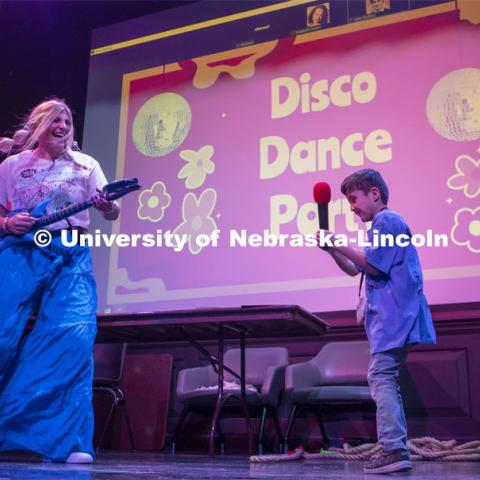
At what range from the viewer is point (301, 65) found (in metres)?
4.85

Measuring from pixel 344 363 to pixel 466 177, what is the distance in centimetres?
142

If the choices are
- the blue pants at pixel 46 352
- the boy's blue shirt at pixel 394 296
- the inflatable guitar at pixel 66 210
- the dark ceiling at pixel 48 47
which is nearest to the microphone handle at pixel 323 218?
the boy's blue shirt at pixel 394 296

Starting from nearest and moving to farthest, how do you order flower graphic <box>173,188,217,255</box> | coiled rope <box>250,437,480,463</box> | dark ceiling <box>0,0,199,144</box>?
coiled rope <box>250,437,480,463</box> → flower graphic <box>173,188,217,255</box> → dark ceiling <box>0,0,199,144</box>

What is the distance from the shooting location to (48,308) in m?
2.50

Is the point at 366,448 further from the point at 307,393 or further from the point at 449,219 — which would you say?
the point at 449,219

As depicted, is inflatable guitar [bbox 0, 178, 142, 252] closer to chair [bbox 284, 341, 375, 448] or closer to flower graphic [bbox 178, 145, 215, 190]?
chair [bbox 284, 341, 375, 448]

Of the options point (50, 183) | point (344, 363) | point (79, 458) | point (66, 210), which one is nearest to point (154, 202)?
point (344, 363)

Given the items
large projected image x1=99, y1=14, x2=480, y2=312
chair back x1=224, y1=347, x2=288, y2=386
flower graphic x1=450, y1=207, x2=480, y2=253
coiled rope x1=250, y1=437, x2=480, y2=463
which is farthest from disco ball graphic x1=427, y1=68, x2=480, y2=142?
coiled rope x1=250, y1=437, x2=480, y2=463

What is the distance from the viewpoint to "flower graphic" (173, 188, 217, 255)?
15.9 ft

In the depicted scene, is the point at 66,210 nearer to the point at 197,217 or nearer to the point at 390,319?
the point at 390,319

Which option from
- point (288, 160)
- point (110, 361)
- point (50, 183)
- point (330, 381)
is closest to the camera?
point (50, 183)

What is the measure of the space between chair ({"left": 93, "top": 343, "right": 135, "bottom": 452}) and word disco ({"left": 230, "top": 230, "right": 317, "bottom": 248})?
3.52 ft

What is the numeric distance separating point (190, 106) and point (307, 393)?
2419mm

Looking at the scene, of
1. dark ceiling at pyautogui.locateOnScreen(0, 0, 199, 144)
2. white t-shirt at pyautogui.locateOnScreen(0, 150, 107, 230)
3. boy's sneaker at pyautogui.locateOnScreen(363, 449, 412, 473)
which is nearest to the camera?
boy's sneaker at pyautogui.locateOnScreen(363, 449, 412, 473)
